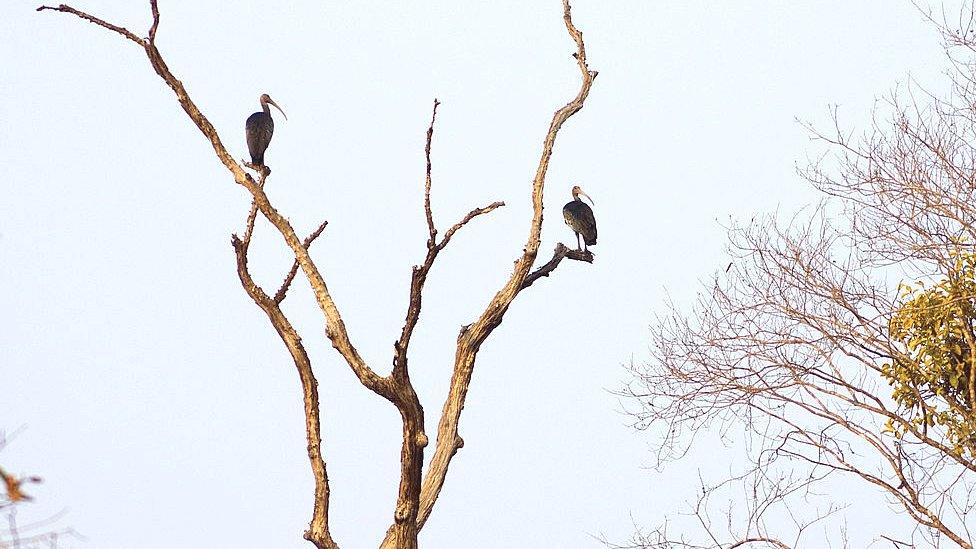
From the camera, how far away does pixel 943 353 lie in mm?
7984

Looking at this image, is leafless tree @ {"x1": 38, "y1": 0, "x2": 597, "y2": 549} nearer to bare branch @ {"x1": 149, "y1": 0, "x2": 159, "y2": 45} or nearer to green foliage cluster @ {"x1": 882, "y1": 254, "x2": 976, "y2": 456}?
bare branch @ {"x1": 149, "y1": 0, "x2": 159, "y2": 45}

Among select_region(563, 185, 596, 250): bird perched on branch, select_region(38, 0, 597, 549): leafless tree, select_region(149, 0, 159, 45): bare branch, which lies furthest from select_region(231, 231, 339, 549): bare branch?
select_region(563, 185, 596, 250): bird perched on branch

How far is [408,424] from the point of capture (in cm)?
658

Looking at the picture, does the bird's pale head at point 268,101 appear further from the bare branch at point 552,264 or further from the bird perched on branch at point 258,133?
the bare branch at point 552,264

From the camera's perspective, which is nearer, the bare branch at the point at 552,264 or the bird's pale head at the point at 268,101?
the bare branch at the point at 552,264

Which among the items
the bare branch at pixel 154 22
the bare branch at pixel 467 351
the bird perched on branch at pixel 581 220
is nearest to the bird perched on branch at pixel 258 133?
the bare branch at pixel 154 22

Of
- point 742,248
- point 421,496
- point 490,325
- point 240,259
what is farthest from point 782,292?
point 240,259

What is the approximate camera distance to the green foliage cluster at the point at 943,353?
7934 millimetres

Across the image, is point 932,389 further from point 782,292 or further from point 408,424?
point 408,424

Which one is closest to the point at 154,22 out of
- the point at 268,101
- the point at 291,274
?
the point at 291,274

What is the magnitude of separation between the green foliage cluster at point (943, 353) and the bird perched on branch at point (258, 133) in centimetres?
447

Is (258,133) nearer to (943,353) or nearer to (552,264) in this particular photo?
(552,264)

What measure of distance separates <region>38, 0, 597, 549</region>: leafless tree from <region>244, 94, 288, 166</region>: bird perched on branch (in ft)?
4.49

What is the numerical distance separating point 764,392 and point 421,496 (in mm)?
3257
